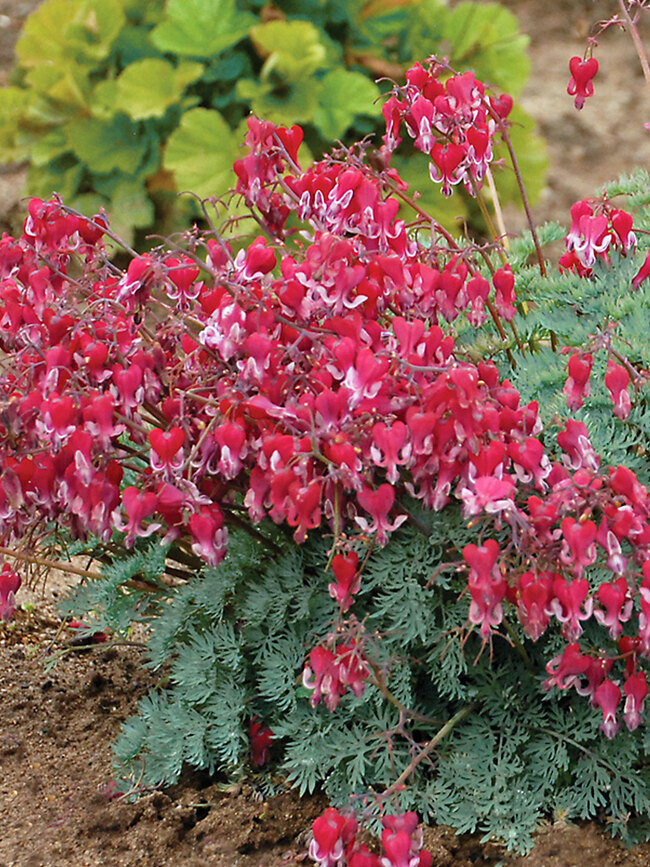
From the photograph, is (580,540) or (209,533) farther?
(209,533)

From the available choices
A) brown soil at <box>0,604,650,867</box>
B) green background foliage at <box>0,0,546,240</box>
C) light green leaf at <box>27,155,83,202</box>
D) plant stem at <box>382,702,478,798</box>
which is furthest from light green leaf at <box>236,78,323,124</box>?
plant stem at <box>382,702,478,798</box>

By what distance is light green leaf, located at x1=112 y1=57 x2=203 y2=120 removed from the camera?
17.1 feet

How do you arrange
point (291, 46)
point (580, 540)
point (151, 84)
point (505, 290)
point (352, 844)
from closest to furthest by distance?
point (580, 540) < point (352, 844) < point (505, 290) < point (291, 46) < point (151, 84)

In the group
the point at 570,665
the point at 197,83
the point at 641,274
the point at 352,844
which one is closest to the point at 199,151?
the point at 197,83

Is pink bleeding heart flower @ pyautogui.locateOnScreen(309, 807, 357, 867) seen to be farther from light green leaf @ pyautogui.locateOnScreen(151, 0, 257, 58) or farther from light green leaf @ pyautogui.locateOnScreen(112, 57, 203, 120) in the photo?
light green leaf @ pyautogui.locateOnScreen(151, 0, 257, 58)

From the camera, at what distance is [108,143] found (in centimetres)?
560

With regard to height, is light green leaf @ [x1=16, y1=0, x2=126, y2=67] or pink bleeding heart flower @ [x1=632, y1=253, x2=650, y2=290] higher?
light green leaf @ [x1=16, y1=0, x2=126, y2=67]

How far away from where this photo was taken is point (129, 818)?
204 centimetres

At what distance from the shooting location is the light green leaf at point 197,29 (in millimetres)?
5184

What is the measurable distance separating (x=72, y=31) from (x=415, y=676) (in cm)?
475

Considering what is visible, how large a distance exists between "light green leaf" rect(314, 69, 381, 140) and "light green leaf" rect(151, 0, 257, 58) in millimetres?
538

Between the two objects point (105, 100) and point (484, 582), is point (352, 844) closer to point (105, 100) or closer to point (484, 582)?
point (484, 582)

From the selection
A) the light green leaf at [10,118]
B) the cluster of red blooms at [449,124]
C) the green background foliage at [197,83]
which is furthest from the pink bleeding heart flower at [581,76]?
the light green leaf at [10,118]

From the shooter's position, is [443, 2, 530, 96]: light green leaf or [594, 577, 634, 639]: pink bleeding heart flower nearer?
[594, 577, 634, 639]: pink bleeding heart flower
